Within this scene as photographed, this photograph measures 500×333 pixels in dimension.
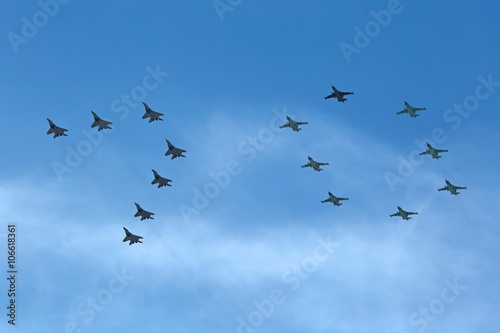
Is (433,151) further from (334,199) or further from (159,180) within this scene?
(159,180)

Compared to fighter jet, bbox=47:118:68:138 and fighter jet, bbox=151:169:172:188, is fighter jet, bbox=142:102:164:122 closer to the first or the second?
fighter jet, bbox=151:169:172:188

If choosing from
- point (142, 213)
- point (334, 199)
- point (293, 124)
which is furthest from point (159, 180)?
point (334, 199)

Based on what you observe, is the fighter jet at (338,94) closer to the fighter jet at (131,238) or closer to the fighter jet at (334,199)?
the fighter jet at (334,199)

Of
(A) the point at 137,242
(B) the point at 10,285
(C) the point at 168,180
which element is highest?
(C) the point at 168,180

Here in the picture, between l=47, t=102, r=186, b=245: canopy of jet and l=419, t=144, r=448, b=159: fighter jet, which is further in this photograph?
l=419, t=144, r=448, b=159: fighter jet

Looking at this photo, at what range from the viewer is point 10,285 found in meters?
135

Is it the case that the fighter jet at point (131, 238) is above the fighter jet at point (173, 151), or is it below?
below

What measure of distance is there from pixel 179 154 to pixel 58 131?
3130 centimetres

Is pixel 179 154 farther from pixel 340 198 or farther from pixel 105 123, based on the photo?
pixel 340 198

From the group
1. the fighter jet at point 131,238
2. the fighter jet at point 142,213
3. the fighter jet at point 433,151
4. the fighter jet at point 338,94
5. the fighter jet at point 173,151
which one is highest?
the fighter jet at point 338,94

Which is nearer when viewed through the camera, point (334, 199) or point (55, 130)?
point (55, 130)

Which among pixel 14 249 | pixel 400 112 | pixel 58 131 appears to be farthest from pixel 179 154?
pixel 400 112

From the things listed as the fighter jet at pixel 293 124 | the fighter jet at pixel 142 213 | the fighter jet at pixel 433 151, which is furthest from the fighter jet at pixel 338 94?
the fighter jet at pixel 142 213

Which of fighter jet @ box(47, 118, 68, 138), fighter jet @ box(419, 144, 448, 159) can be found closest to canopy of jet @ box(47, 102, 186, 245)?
fighter jet @ box(47, 118, 68, 138)
